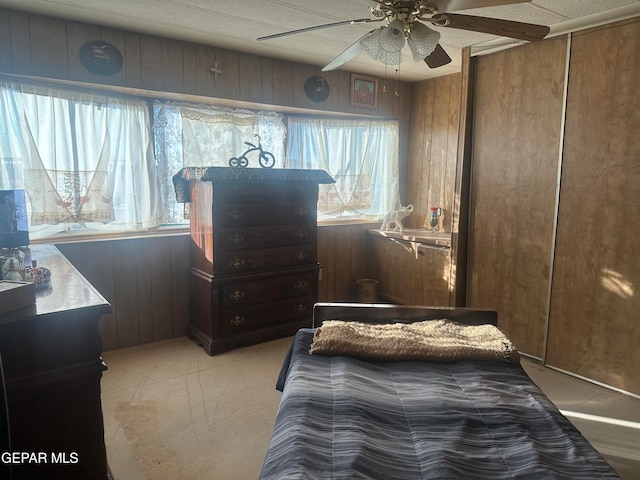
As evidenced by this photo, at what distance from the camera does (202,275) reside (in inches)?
128

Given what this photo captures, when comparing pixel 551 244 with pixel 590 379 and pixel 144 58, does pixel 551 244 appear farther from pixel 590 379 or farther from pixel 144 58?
pixel 144 58

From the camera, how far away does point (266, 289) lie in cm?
338

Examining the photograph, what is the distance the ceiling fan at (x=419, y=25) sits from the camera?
1658mm

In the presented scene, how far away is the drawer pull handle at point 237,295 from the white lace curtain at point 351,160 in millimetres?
1375

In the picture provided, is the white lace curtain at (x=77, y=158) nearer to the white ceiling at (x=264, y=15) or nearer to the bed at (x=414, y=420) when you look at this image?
the white ceiling at (x=264, y=15)

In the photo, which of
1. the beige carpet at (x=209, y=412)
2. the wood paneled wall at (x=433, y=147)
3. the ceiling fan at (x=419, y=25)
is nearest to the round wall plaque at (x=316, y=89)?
the wood paneled wall at (x=433, y=147)

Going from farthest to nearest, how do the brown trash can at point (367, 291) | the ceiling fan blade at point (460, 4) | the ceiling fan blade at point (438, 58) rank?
the brown trash can at point (367, 291) < the ceiling fan blade at point (438, 58) < the ceiling fan blade at point (460, 4)

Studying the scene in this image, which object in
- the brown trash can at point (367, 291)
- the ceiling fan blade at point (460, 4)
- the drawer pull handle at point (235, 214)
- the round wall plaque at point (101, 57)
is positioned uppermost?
the round wall plaque at point (101, 57)

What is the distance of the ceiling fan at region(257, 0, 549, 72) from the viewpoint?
5.44 ft

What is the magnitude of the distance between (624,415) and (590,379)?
0.36m

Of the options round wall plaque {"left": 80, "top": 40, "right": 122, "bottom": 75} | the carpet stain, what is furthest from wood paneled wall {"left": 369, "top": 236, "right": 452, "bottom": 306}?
round wall plaque {"left": 80, "top": 40, "right": 122, "bottom": 75}

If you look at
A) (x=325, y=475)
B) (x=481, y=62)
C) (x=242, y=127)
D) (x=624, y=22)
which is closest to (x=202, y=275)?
(x=242, y=127)

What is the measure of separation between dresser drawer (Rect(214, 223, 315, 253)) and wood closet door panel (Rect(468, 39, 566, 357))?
4.33ft

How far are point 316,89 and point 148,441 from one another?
3.06 metres
